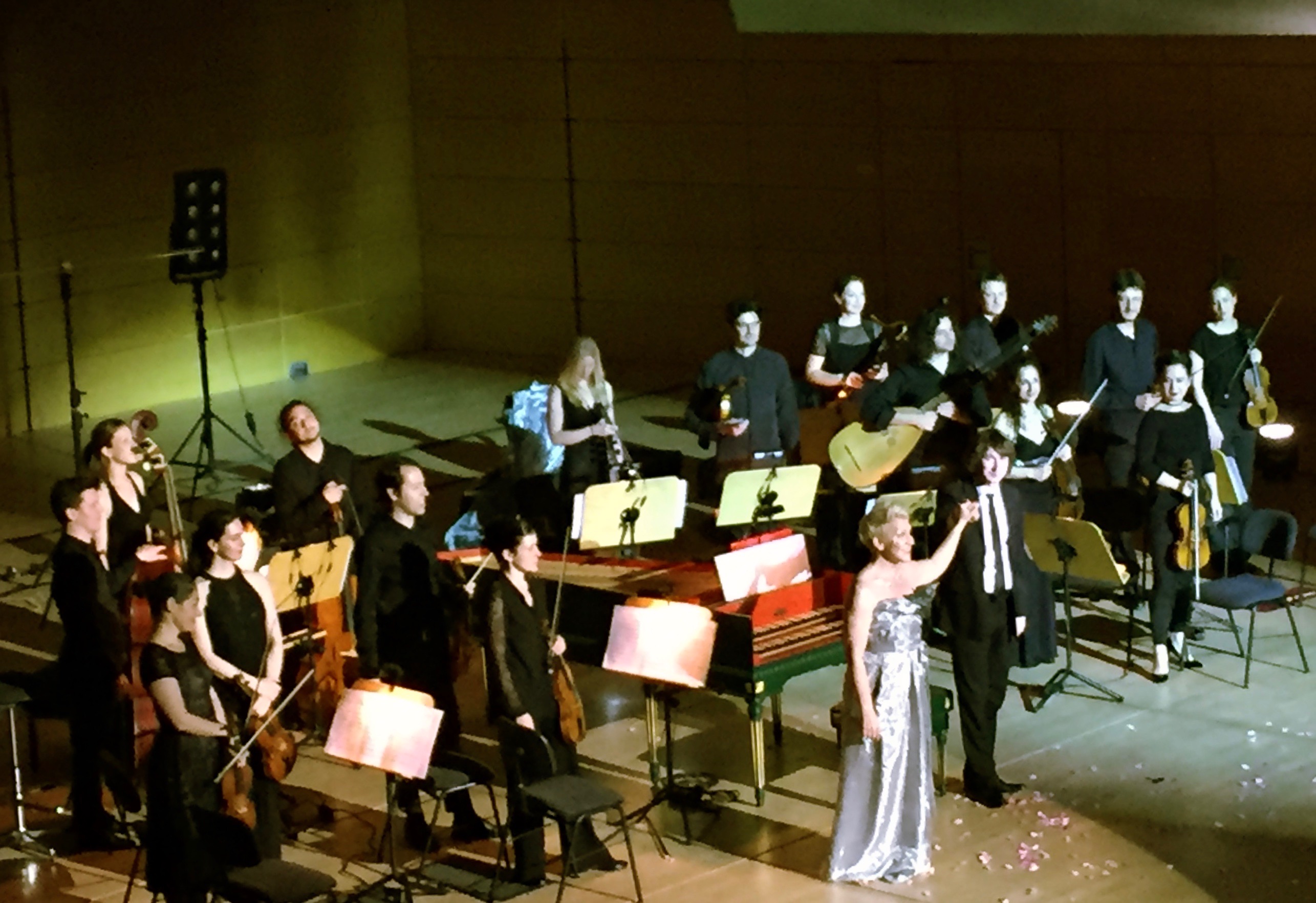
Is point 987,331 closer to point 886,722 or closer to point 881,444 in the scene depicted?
point 881,444

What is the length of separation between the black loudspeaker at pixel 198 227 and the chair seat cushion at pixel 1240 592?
22.6 ft

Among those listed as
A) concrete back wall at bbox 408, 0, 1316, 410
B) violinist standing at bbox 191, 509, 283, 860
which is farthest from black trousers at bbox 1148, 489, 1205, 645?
concrete back wall at bbox 408, 0, 1316, 410

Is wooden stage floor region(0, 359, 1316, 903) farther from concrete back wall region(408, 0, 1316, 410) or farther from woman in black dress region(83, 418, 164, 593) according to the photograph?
concrete back wall region(408, 0, 1316, 410)

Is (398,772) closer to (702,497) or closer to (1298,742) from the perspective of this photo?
(1298,742)

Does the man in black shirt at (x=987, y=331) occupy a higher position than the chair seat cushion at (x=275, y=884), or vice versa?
the man in black shirt at (x=987, y=331)

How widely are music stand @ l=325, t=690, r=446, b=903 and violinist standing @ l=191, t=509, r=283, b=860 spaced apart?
34 cm

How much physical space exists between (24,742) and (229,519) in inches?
97.6

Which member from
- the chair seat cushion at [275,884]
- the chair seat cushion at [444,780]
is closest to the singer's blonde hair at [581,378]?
the chair seat cushion at [444,780]

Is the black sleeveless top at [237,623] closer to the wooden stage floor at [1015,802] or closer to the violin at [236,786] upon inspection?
the violin at [236,786]

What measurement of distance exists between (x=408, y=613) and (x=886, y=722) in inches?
71.1

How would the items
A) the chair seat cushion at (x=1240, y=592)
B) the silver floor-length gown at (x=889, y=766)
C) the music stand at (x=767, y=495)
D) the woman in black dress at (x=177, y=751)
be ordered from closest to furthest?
the woman in black dress at (x=177, y=751) → the silver floor-length gown at (x=889, y=766) → the music stand at (x=767, y=495) → the chair seat cushion at (x=1240, y=592)

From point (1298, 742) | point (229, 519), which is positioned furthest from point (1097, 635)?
point (229, 519)

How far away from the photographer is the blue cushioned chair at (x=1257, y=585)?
9.32 m

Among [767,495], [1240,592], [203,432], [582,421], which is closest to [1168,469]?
[1240,592]
